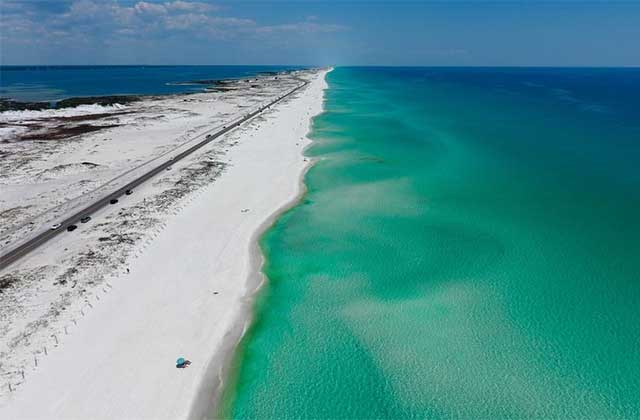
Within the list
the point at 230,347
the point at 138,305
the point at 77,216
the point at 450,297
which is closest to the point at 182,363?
the point at 230,347

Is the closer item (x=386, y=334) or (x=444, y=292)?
(x=386, y=334)

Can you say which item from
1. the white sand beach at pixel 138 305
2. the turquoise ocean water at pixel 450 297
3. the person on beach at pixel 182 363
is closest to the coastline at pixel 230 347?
the white sand beach at pixel 138 305

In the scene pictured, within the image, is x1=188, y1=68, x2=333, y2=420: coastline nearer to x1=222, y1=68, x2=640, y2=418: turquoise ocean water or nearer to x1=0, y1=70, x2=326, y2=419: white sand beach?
x1=0, y1=70, x2=326, y2=419: white sand beach

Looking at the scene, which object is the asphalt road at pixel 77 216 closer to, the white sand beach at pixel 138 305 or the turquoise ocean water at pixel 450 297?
the white sand beach at pixel 138 305

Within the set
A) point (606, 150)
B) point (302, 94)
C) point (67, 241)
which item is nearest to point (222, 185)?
point (67, 241)

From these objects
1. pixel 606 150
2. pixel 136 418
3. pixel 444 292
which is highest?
pixel 606 150

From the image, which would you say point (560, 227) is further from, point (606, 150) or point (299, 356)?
point (606, 150)

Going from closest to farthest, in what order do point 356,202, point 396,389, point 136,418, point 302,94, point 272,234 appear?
point 136,418 → point 396,389 → point 272,234 → point 356,202 → point 302,94

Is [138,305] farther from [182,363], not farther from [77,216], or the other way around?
[77,216]
